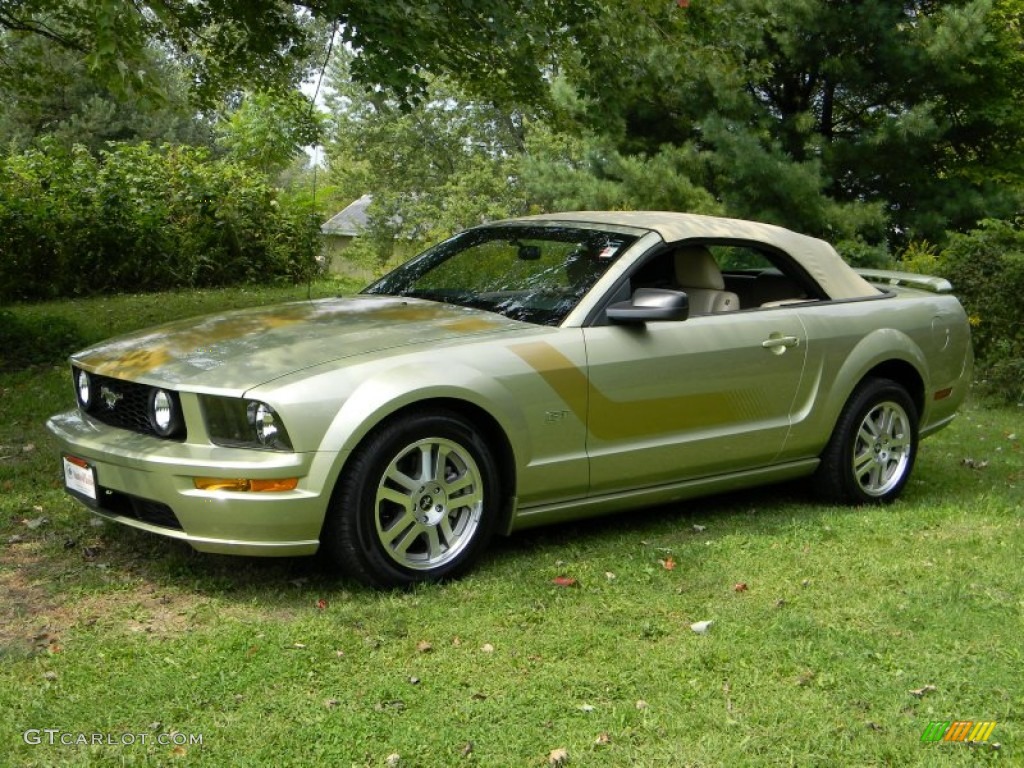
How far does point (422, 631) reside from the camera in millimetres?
Result: 4191

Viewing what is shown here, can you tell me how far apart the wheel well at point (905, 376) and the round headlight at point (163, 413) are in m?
3.62

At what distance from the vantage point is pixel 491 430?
190 inches

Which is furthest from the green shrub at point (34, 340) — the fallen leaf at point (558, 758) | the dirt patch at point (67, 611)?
the fallen leaf at point (558, 758)

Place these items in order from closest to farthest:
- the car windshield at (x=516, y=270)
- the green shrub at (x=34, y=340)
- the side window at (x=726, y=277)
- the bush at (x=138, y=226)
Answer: the car windshield at (x=516, y=270) → the side window at (x=726, y=277) → the green shrub at (x=34, y=340) → the bush at (x=138, y=226)

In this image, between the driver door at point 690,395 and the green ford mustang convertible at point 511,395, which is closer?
the green ford mustang convertible at point 511,395

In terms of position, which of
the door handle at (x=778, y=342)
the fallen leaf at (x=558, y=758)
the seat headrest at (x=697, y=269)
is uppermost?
the seat headrest at (x=697, y=269)

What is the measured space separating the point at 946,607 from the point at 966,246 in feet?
24.5

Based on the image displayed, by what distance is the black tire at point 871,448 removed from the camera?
6.11m

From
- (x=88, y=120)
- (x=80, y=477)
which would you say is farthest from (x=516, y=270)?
(x=88, y=120)

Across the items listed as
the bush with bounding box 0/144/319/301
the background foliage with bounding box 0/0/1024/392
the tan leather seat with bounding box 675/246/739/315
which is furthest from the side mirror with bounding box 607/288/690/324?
the bush with bounding box 0/144/319/301

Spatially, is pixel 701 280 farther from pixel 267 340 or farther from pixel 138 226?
pixel 138 226

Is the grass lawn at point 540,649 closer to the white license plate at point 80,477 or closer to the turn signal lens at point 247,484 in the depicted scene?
the white license plate at point 80,477

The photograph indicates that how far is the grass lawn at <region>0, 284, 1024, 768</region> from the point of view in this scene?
3406 millimetres

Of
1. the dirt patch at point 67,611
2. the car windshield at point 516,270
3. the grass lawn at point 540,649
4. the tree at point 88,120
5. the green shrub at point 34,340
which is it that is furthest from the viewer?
the tree at point 88,120
